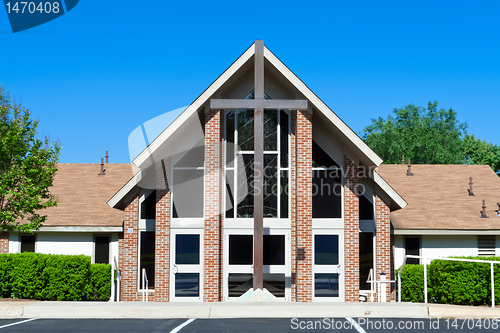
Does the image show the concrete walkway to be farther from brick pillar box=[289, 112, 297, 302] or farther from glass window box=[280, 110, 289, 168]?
glass window box=[280, 110, 289, 168]

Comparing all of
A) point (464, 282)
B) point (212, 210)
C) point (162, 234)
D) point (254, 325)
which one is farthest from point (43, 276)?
point (464, 282)

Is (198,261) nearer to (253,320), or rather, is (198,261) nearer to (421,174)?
(253,320)

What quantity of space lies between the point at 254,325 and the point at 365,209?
641 centimetres

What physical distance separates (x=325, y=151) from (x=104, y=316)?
788 cm

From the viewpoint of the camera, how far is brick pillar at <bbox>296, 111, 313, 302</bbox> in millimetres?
14008

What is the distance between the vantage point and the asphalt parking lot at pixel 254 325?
9593 mm

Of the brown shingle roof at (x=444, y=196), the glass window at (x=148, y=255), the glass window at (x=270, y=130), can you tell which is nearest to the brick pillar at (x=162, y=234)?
the glass window at (x=148, y=255)

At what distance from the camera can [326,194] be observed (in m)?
14.8

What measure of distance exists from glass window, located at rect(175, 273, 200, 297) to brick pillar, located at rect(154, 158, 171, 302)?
0.98 feet

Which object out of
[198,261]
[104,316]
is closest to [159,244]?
[198,261]

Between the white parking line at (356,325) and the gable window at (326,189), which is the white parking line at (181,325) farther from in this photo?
the gable window at (326,189)

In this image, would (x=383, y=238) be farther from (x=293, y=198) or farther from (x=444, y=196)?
(x=444, y=196)

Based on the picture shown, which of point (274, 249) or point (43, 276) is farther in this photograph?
point (274, 249)

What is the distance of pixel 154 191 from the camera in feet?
49.0
